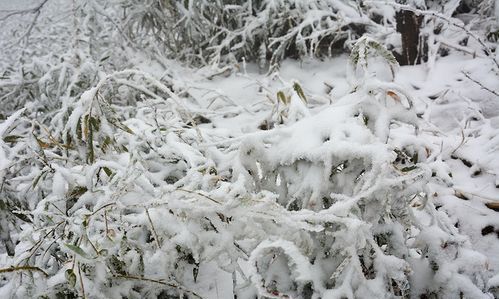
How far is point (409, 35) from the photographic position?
108 inches

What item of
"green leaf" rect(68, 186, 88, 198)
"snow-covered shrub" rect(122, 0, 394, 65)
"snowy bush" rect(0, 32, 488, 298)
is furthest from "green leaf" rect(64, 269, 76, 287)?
"snow-covered shrub" rect(122, 0, 394, 65)

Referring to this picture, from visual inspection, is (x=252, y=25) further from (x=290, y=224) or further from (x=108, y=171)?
(x=290, y=224)

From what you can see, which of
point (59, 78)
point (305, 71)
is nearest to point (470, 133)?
point (305, 71)

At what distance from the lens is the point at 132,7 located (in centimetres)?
369

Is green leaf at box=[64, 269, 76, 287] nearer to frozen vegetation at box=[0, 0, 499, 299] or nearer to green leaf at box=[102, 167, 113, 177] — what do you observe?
frozen vegetation at box=[0, 0, 499, 299]

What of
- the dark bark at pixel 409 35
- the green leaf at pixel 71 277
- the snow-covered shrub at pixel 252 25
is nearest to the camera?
the green leaf at pixel 71 277

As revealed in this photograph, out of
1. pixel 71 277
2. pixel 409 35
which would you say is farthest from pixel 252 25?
pixel 71 277

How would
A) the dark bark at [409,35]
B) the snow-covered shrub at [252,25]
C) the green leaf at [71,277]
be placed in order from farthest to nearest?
the snow-covered shrub at [252,25], the dark bark at [409,35], the green leaf at [71,277]

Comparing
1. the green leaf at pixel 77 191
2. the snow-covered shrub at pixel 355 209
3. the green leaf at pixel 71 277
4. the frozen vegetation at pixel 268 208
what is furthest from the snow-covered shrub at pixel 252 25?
the green leaf at pixel 71 277

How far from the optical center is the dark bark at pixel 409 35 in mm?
2703

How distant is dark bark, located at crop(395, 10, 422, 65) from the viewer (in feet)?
8.87

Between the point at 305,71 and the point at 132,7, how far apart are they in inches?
70.2

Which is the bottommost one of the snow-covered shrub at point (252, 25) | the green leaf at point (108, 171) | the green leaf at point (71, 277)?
the snow-covered shrub at point (252, 25)

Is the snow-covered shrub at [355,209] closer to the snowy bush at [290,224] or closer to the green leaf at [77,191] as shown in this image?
the snowy bush at [290,224]
